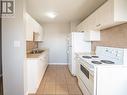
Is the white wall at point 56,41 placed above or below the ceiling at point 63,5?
below

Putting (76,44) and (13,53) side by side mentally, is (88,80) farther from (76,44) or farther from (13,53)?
(76,44)

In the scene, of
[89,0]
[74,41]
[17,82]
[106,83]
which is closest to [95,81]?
[106,83]

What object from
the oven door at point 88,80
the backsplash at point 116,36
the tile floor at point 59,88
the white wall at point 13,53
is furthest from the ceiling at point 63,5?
the tile floor at point 59,88

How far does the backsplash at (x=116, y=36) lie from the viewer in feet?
7.70

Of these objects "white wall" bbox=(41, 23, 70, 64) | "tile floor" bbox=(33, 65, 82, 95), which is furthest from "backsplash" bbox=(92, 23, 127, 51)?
"white wall" bbox=(41, 23, 70, 64)

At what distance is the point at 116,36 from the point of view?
266 centimetres

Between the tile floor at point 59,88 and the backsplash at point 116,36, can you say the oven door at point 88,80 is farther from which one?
the backsplash at point 116,36

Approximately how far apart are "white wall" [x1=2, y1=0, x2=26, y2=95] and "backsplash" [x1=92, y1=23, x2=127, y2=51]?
1.90 metres

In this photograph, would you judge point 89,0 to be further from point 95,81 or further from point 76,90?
point 76,90

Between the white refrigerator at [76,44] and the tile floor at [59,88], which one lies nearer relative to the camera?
the tile floor at [59,88]

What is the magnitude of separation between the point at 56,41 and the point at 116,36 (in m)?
4.24

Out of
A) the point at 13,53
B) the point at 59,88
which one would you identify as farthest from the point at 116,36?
the point at 13,53

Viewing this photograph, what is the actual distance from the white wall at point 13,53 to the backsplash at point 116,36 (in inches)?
74.9

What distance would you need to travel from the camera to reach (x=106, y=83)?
79.7 inches
